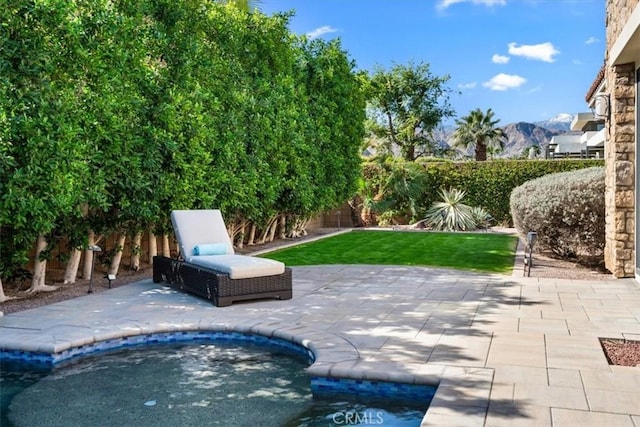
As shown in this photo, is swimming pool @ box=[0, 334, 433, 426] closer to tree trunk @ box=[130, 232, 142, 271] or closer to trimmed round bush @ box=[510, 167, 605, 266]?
tree trunk @ box=[130, 232, 142, 271]

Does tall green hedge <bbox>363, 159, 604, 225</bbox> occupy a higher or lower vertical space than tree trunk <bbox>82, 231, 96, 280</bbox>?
higher

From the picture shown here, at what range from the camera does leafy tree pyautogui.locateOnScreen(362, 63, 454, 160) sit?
38750 mm

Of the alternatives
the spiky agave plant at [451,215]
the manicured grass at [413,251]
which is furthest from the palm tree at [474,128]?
the manicured grass at [413,251]

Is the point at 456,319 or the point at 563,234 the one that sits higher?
the point at 563,234

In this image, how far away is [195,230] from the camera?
9820mm

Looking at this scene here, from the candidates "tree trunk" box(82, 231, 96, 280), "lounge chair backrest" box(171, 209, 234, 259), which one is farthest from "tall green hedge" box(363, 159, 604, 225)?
"tree trunk" box(82, 231, 96, 280)

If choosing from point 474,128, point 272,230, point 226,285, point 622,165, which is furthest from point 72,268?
point 474,128

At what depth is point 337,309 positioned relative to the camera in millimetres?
7668

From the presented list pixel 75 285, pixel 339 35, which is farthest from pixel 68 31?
pixel 339 35

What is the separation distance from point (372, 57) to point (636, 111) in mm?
31636

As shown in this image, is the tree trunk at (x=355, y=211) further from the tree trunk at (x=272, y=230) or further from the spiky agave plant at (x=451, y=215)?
the tree trunk at (x=272, y=230)

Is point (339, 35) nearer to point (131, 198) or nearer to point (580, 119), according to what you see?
point (131, 198)

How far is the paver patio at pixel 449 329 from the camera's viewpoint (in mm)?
4246

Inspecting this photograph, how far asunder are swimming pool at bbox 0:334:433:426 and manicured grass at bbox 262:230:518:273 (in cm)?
668
